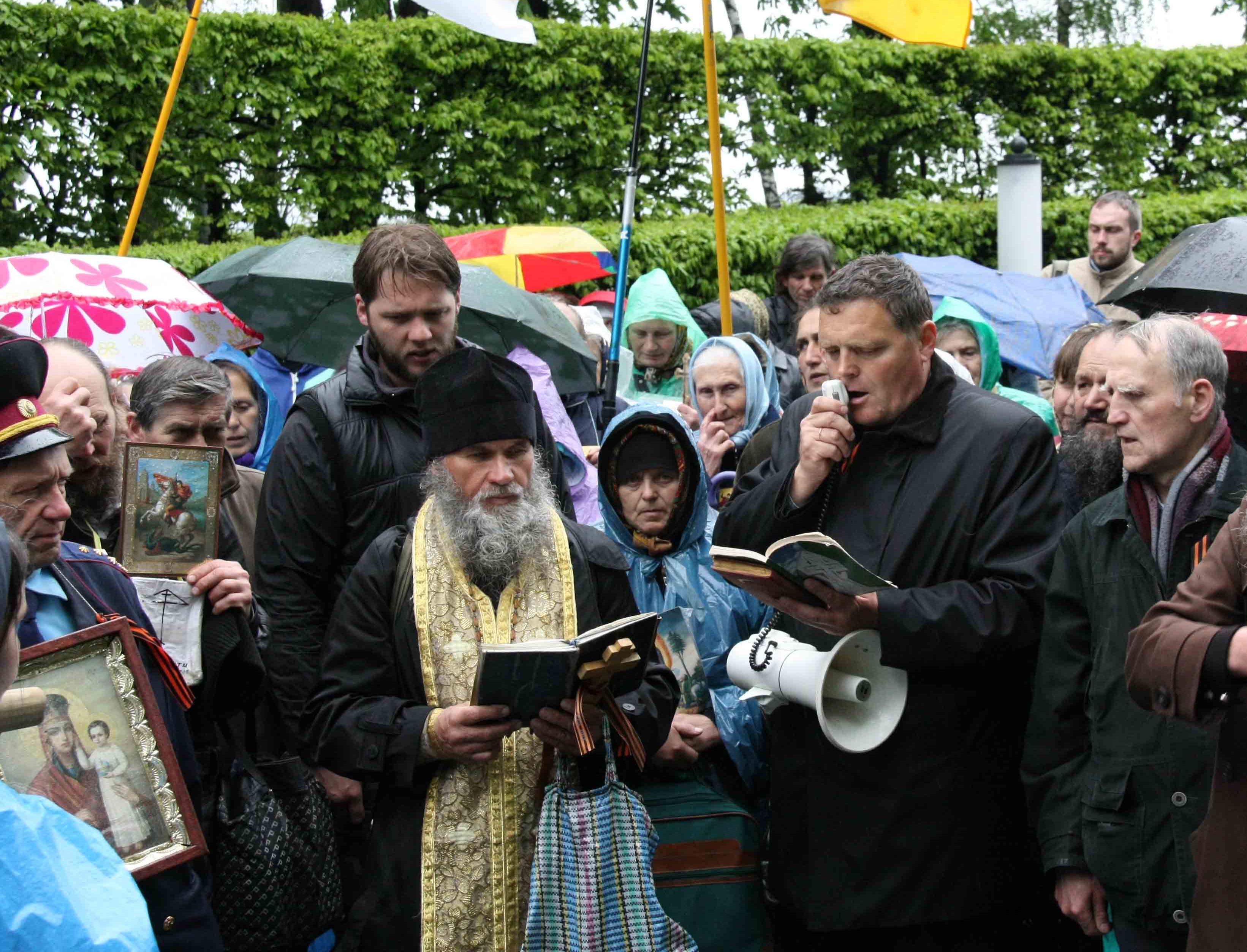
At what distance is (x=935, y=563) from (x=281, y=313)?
174 inches

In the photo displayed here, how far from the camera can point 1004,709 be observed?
12.5 ft

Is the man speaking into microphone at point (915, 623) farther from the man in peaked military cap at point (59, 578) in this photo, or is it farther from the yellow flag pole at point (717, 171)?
the yellow flag pole at point (717, 171)

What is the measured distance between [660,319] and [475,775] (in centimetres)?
388

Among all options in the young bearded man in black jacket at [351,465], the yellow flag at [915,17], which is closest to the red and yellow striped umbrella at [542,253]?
the yellow flag at [915,17]

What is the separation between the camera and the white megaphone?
3625 mm

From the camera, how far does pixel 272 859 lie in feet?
12.5

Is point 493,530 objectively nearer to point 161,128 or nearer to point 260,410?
point 260,410

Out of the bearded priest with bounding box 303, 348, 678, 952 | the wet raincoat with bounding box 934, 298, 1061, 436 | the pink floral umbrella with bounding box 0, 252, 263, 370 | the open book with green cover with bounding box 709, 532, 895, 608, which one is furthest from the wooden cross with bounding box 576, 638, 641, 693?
the wet raincoat with bounding box 934, 298, 1061, 436

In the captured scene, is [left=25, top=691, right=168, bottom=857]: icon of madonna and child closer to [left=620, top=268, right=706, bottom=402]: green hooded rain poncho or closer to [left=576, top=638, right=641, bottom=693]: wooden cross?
[left=576, top=638, right=641, bottom=693]: wooden cross

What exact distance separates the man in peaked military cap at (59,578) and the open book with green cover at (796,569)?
1.35 m

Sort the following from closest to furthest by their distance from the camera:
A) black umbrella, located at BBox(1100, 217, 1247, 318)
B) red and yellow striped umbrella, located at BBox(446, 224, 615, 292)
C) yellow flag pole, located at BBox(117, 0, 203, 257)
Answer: black umbrella, located at BBox(1100, 217, 1247, 318) < yellow flag pole, located at BBox(117, 0, 203, 257) < red and yellow striped umbrella, located at BBox(446, 224, 615, 292)

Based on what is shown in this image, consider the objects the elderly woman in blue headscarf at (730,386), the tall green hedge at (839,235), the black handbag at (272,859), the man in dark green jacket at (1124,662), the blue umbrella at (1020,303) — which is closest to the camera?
the man in dark green jacket at (1124,662)

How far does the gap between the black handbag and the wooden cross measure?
3.48 ft

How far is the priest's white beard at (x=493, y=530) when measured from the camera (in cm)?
376
